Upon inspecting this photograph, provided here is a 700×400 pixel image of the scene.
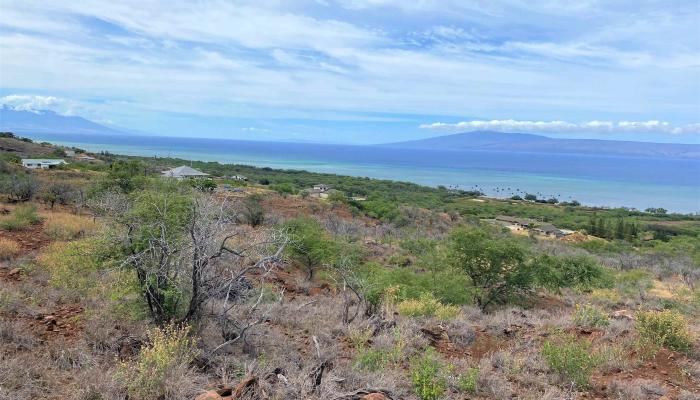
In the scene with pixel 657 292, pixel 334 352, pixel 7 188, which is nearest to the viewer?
pixel 334 352

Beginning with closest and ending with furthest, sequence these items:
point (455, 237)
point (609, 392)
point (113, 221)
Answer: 1. point (609, 392)
2. point (113, 221)
3. point (455, 237)

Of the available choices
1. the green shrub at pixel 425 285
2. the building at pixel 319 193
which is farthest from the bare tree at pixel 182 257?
the building at pixel 319 193

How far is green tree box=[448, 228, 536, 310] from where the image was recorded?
544 inches

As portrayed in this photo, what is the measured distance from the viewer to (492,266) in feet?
45.5

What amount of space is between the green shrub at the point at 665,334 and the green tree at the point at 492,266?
18.6 feet

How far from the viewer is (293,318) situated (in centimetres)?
838

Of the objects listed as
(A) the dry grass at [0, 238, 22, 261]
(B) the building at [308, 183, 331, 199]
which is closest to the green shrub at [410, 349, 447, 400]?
(A) the dry grass at [0, 238, 22, 261]

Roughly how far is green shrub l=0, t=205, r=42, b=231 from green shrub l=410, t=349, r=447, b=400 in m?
13.4

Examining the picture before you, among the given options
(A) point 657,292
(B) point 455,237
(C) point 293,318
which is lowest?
(A) point 657,292

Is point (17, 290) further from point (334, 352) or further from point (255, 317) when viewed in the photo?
point (334, 352)

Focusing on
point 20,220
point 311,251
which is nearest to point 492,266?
point 311,251

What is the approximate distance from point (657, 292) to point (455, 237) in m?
10.6

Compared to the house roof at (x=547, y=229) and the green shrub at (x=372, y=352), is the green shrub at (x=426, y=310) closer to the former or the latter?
the green shrub at (x=372, y=352)

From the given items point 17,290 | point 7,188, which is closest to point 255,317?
point 17,290
